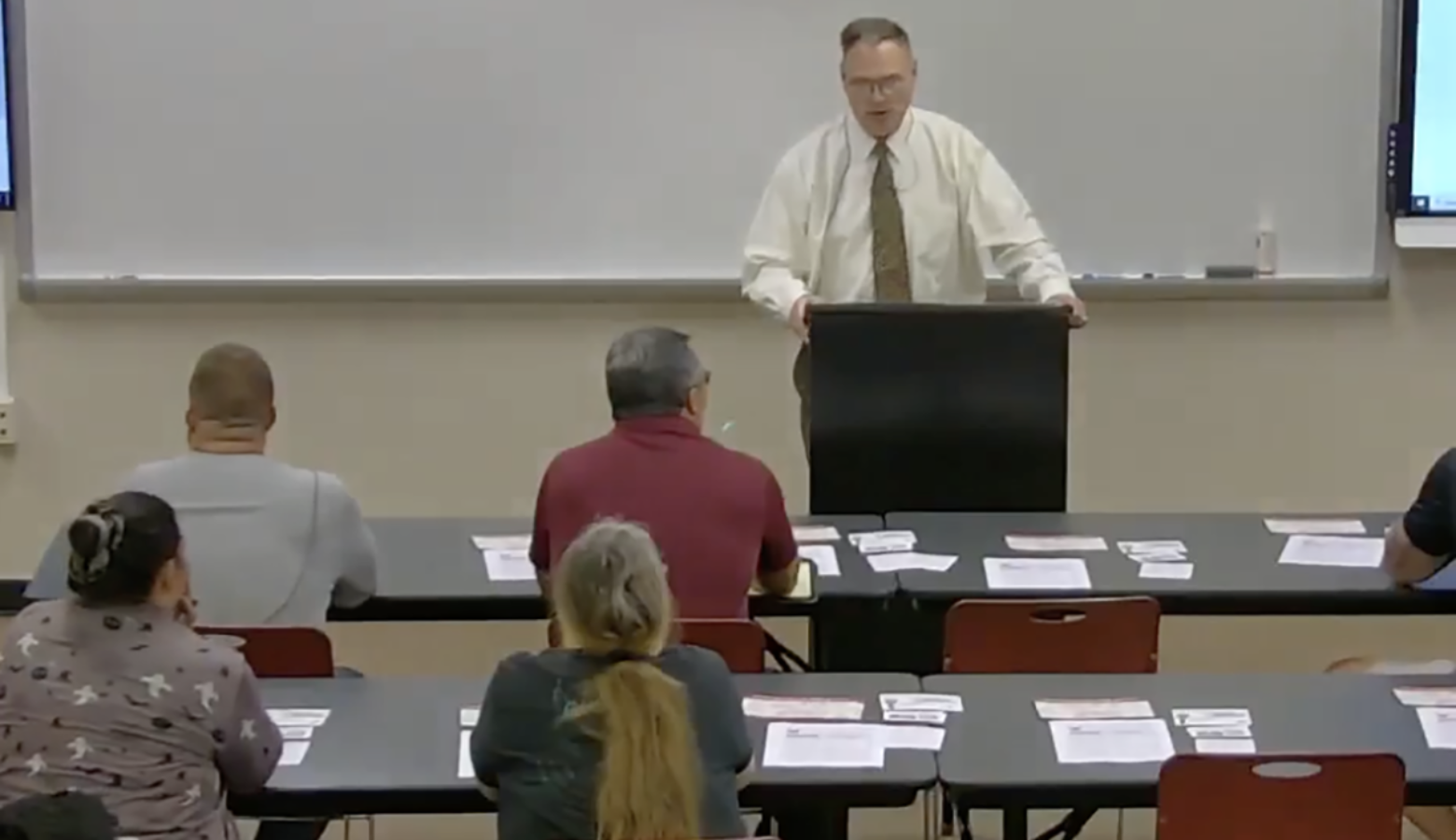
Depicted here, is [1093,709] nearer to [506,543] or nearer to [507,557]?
[507,557]

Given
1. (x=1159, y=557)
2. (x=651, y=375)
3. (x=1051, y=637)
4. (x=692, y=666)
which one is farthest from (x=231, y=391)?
(x=1159, y=557)

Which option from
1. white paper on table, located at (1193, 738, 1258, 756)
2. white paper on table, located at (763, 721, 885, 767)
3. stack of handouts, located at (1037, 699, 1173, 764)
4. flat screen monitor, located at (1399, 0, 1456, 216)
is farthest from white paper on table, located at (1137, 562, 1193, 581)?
flat screen monitor, located at (1399, 0, 1456, 216)

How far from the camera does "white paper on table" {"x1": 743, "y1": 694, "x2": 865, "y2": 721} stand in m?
2.87

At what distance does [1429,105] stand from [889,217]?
69.5 inches

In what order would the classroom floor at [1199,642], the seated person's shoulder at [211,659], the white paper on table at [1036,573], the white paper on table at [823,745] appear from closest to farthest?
the seated person's shoulder at [211,659], the white paper on table at [823,745], the white paper on table at [1036,573], the classroom floor at [1199,642]

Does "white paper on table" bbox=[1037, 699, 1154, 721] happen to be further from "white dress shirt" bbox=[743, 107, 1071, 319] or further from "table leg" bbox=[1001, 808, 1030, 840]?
"white dress shirt" bbox=[743, 107, 1071, 319]

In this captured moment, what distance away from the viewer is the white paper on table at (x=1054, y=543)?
155 inches

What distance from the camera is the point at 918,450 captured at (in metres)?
4.34

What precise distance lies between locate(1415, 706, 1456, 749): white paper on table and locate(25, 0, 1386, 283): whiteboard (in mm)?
2979

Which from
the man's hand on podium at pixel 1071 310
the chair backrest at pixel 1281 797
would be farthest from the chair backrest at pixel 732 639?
the man's hand on podium at pixel 1071 310

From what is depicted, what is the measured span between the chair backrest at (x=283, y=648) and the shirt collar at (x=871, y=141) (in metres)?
2.45

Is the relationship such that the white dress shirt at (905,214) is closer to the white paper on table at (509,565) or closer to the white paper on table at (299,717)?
the white paper on table at (509,565)

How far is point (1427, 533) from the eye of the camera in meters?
3.53

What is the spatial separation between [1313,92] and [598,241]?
2181 millimetres
